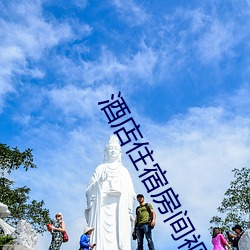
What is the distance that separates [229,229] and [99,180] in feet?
21.1

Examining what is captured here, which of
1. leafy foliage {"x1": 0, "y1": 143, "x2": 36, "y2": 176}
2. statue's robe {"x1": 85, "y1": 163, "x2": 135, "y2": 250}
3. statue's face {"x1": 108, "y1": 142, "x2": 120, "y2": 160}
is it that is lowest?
statue's robe {"x1": 85, "y1": 163, "x2": 135, "y2": 250}

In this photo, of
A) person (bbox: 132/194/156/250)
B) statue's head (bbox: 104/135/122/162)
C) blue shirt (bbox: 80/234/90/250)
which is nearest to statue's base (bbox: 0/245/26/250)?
blue shirt (bbox: 80/234/90/250)

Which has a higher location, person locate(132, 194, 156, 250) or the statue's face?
the statue's face

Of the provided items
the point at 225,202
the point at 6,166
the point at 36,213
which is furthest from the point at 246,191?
the point at 6,166

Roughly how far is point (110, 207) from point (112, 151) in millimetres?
1832

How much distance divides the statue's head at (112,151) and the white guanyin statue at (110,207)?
0.32 meters

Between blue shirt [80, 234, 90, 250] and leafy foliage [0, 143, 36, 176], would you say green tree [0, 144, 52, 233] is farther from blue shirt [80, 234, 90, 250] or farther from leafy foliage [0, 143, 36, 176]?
blue shirt [80, 234, 90, 250]

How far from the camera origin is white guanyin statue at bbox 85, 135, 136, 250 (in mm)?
13414

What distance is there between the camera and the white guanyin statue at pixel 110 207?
13414mm

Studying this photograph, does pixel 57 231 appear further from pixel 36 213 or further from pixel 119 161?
pixel 36 213

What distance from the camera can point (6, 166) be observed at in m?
20.6

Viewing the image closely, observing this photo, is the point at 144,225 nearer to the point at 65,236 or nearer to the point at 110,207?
the point at 65,236

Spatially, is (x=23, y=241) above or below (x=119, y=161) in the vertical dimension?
below

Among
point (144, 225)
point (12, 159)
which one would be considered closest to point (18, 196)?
point (12, 159)
